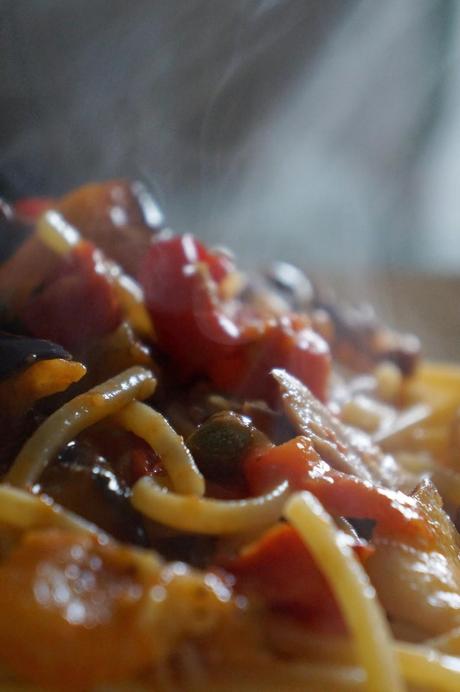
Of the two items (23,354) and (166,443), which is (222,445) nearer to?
(166,443)

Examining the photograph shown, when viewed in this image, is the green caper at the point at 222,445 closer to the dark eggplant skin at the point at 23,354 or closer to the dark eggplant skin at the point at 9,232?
the dark eggplant skin at the point at 23,354

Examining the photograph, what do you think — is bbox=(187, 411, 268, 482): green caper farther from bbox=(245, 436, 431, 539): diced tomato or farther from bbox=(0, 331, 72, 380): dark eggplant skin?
bbox=(0, 331, 72, 380): dark eggplant skin

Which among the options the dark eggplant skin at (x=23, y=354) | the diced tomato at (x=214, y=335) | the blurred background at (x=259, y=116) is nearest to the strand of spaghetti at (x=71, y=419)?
the dark eggplant skin at (x=23, y=354)

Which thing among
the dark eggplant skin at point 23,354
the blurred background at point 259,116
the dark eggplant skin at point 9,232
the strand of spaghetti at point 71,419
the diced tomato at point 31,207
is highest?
the dark eggplant skin at point 9,232

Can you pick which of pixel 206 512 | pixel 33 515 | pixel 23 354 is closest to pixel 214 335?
pixel 23 354

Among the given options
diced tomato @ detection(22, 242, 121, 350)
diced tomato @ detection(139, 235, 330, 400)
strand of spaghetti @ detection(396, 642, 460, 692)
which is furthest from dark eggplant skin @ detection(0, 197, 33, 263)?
strand of spaghetti @ detection(396, 642, 460, 692)

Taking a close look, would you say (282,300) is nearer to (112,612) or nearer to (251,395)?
(251,395)

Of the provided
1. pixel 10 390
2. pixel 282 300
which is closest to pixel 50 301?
pixel 10 390
